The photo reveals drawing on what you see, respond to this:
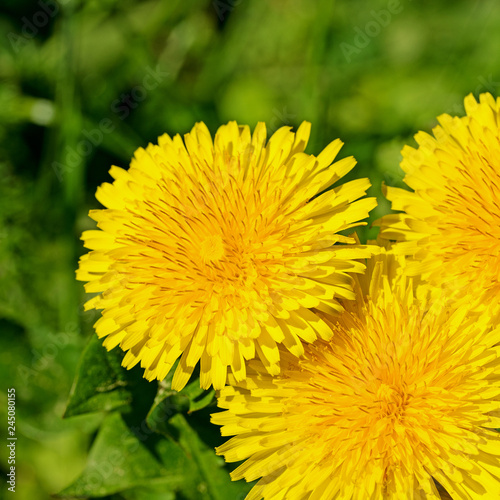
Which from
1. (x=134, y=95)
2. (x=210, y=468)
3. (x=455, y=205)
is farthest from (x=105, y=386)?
(x=134, y=95)

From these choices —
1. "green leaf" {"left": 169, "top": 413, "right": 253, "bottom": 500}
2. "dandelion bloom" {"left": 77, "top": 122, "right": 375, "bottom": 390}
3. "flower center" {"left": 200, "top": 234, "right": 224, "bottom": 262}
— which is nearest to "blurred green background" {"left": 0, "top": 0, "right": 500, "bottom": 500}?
"green leaf" {"left": 169, "top": 413, "right": 253, "bottom": 500}

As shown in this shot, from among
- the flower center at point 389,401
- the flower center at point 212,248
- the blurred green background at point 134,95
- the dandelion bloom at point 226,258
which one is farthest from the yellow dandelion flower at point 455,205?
the blurred green background at point 134,95

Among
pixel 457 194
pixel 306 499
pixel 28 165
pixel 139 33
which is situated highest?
pixel 139 33

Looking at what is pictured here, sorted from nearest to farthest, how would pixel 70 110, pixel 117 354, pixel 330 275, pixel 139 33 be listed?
pixel 330 275 → pixel 117 354 → pixel 70 110 → pixel 139 33

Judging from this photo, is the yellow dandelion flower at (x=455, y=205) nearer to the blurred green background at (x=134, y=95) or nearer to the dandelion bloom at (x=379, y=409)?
the dandelion bloom at (x=379, y=409)

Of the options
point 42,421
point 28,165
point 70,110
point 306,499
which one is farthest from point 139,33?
point 306,499

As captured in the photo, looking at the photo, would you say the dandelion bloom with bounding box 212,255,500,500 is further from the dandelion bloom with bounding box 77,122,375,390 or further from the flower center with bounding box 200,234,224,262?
the flower center with bounding box 200,234,224,262

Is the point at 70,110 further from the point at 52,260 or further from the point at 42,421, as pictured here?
the point at 42,421
